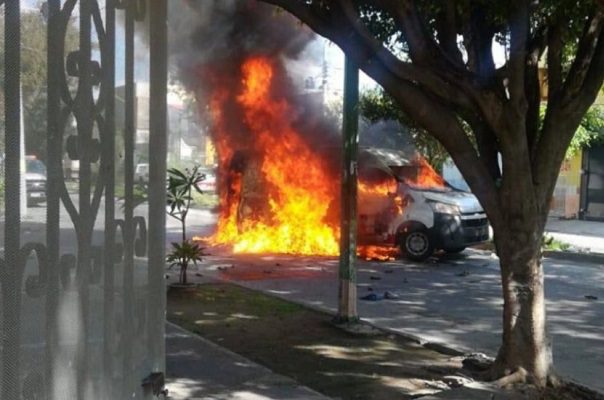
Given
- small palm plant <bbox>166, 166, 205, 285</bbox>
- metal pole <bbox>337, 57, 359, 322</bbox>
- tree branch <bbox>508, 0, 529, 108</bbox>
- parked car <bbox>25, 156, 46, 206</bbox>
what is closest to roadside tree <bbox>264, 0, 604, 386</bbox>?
tree branch <bbox>508, 0, 529, 108</bbox>

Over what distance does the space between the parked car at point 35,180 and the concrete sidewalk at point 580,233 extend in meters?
14.6

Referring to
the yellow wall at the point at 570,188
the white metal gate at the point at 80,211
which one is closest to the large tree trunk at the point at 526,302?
the white metal gate at the point at 80,211

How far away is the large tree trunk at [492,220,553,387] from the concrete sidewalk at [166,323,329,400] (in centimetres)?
153

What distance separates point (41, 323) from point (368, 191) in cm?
1265

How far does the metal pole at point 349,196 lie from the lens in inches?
307

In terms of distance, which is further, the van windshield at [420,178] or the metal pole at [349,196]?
the van windshield at [420,178]

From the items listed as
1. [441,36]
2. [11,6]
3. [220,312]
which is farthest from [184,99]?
[11,6]

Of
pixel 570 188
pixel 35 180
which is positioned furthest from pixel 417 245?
pixel 35 180

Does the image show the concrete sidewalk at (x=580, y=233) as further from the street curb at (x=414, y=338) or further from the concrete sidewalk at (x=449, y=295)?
the street curb at (x=414, y=338)

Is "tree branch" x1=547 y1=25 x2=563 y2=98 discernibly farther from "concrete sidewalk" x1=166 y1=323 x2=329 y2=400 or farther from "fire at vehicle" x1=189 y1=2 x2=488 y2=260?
"fire at vehicle" x1=189 y1=2 x2=488 y2=260

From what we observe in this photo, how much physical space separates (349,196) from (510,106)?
2793 mm

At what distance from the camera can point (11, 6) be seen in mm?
1743

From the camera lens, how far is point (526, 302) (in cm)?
541

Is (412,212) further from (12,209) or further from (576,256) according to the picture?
(12,209)
